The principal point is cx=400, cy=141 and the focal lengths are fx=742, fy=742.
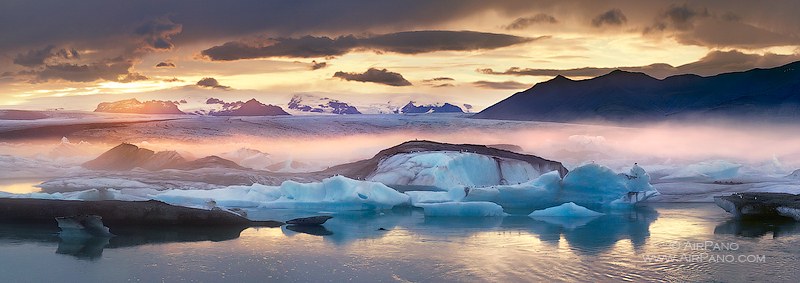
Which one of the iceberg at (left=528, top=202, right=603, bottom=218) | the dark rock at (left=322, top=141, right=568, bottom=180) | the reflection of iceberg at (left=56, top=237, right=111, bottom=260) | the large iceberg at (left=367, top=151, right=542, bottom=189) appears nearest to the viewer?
the reflection of iceberg at (left=56, top=237, right=111, bottom=260)

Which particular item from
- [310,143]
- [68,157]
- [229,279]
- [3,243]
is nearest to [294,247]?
[229,279]

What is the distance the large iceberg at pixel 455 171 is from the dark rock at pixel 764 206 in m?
13.3

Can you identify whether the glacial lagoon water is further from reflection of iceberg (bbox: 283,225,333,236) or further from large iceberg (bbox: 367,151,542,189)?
large iceberg (bbox: 367,151,542,189)

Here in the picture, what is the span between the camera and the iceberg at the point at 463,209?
71.4 ft

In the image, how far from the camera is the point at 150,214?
17328 millimetres

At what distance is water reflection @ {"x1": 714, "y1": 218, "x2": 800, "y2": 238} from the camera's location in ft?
58.7

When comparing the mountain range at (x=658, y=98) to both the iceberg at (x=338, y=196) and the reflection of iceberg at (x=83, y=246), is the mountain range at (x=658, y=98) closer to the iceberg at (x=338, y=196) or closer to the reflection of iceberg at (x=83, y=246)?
the iceberg at (x=338, y=196)

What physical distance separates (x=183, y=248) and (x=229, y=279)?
3.30 m

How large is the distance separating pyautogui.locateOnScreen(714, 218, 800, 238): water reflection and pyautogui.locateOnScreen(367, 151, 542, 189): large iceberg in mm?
14122

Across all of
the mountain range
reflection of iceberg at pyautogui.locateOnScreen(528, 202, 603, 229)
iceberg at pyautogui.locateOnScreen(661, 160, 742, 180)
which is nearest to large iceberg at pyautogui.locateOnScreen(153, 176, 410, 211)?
reflection of iceberg at pyautogui.locateOnScreen(528, 202, 603, 229)

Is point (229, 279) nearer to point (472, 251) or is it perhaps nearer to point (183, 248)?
point (183, 248)

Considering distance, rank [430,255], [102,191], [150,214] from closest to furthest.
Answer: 1. [430,255]
2. [150,214]
3. [102,191]

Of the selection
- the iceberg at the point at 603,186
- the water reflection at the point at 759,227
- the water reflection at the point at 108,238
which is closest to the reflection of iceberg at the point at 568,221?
the iceberg at the point at 603,186

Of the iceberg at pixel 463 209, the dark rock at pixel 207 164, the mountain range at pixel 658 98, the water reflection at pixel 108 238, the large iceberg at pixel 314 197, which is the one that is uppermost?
the mountain range at pixel 658 98
